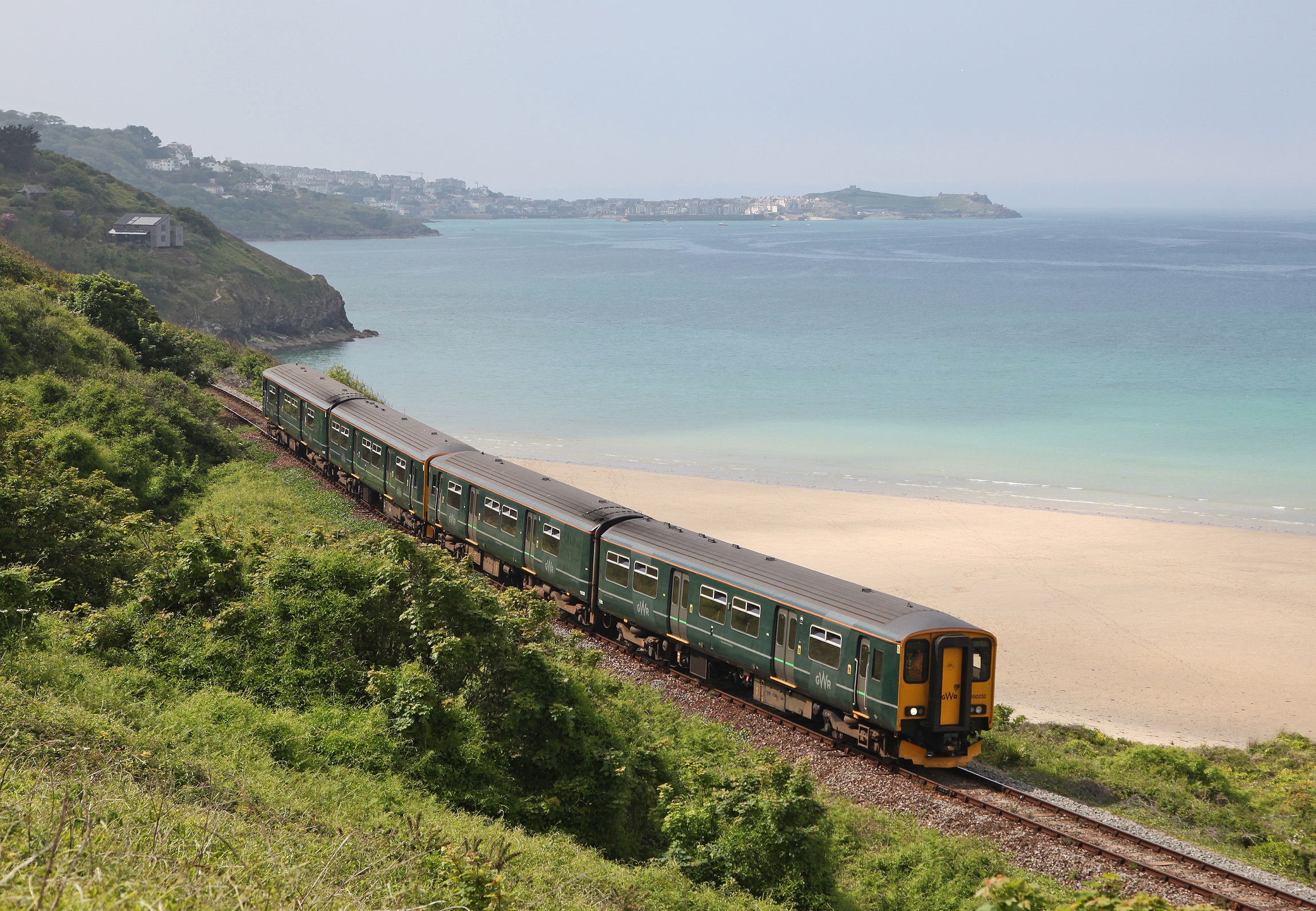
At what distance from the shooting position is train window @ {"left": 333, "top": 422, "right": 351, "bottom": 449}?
29547mm

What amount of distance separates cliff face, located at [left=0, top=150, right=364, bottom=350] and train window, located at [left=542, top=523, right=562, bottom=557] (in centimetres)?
7059

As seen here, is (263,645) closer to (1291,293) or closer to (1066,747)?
(1066,747)

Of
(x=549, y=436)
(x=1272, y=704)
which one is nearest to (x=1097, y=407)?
(x=549, y=436)

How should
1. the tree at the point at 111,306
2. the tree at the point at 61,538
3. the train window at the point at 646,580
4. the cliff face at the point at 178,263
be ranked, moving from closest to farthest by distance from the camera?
the tree at the point at 61,538
the train window at the point at 646,580
the tree at the point at 111,306
the cliff face at the point at 178,263

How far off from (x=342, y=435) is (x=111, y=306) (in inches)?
595

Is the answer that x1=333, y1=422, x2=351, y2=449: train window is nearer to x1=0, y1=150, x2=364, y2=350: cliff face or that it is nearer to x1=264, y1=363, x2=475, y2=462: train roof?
x1=264, y1=363, x2=475, y2=462: train roof

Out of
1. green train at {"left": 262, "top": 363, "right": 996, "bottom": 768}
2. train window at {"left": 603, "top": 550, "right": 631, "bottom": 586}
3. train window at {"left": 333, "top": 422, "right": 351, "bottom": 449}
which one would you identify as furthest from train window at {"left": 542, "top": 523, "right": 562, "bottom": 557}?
train window at {"left": 333, "top": 422, "right": 351, "bottom": 449}

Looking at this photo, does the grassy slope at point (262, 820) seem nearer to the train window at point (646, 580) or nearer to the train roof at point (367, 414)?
the train window at point (646, 580)

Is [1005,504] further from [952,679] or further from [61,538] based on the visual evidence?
[61,538]

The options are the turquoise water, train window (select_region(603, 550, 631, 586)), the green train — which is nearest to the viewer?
the green train

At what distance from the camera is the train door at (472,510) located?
76.8 ft

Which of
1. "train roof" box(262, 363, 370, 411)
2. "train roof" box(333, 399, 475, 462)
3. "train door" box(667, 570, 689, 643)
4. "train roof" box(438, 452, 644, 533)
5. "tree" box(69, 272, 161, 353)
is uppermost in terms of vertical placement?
"tree" box(69, 272, 161, 353)

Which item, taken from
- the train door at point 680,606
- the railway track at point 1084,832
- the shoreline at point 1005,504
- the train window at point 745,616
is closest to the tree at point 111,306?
the shoreline at point 1005,504

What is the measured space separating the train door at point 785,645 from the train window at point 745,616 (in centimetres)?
43
